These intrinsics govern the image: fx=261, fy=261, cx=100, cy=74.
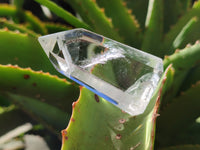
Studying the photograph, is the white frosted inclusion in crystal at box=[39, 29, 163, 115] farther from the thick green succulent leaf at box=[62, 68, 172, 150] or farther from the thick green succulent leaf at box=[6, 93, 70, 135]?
the thick green succulent leaf at box=[6, 93, 70, 135]

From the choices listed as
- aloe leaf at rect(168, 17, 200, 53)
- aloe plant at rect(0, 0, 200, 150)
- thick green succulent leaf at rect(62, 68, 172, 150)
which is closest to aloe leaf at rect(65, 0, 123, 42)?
aloe plant at rect(0, 0, 200, 150)

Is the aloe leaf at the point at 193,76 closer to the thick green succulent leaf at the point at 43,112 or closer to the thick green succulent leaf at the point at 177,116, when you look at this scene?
the thick green succulent leaf at the point at 177,116

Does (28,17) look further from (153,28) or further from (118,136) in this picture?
(118,136)

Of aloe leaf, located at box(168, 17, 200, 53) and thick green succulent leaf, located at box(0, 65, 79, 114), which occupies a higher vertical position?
thick green succulent leaf, located at box(0, 65, 79, 114)

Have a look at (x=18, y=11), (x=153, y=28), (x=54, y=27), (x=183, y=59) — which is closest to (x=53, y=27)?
(x=54, y=27)

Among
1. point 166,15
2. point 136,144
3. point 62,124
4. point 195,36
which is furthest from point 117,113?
point 166,15

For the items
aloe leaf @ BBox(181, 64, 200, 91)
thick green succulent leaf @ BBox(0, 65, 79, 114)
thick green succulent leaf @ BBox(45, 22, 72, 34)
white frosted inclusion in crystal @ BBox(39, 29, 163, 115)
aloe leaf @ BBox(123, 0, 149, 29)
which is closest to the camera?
white frosted inclusion in crystal @ BBox(39, 29, 163, 115)

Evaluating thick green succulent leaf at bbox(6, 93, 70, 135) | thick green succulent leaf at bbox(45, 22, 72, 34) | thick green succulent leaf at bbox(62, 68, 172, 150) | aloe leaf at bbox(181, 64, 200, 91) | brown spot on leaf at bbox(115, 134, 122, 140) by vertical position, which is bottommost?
aloe leaf at bbox(181, 64, 200, 91)

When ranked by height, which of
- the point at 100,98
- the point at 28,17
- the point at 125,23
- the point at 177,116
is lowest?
the point at 177,116
